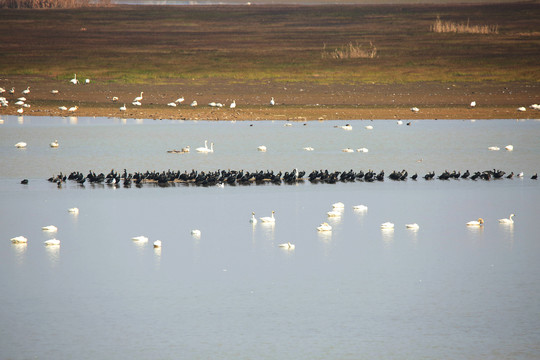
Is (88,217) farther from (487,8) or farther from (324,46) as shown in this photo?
(487,8)

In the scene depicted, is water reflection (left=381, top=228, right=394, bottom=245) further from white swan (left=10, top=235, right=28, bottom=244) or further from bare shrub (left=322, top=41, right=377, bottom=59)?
bare shrub (left=322, top=41, right=377, bottom=59)

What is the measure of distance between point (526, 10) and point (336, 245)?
6506cm

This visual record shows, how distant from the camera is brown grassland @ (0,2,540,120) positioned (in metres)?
45.8

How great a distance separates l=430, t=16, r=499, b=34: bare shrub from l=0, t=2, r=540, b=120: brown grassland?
2.25 feet

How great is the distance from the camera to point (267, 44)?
64750 millimetres

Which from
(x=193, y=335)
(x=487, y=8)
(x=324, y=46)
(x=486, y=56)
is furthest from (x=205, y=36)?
(x=193, y=335)

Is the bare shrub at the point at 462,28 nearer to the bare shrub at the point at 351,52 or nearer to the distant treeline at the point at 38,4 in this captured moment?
the bare shrub at the point at 351,52

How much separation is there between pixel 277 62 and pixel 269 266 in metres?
41.4

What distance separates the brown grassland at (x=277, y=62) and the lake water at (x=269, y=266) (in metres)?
14.2

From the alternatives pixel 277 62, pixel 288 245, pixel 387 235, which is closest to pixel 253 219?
pixel 288 245

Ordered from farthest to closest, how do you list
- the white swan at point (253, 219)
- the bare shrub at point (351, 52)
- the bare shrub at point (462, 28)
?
the bare shrub at point (462, 28)
the bare shrub at point (351, 52)
the white swan at point (253, 219)

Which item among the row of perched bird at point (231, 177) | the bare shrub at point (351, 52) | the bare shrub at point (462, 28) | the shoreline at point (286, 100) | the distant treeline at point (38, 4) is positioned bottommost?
the row of perched bird at point (231, 177)

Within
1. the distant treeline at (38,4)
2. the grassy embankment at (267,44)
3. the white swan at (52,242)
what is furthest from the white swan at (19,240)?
the distant treeline at (38,4)

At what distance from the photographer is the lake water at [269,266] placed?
42.5 feet
